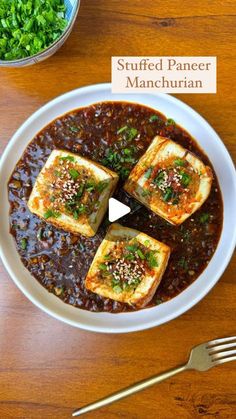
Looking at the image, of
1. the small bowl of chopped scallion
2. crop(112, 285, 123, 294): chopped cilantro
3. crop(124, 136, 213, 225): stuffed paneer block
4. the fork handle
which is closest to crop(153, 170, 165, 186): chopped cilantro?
crop(124, 136, 213, 225): stuffed paneer block

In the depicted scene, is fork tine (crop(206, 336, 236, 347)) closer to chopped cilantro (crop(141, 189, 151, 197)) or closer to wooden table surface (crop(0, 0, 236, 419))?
wooden table surface (crop(0, 0, 236, 419))

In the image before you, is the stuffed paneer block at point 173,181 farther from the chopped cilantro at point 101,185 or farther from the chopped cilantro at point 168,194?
the chopped cilantro at point 101,185

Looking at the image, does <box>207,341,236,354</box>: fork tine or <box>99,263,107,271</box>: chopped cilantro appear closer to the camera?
<box>99,263,107,271</box>: chopped cilantro

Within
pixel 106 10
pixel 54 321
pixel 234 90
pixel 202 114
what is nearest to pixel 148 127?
pixel 202 114

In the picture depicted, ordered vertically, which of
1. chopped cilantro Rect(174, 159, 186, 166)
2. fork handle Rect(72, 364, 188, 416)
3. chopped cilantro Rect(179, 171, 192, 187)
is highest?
chopped cilantro Rect(174, 159, 186, 166)

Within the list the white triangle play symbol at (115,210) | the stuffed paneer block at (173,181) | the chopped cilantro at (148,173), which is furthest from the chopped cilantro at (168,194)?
the white triangle play symbol at (115,210)

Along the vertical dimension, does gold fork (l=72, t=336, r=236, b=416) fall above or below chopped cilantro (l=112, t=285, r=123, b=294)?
below

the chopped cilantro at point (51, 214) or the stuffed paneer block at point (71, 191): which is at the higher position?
the stuffed paneer block at point (71, 191)
